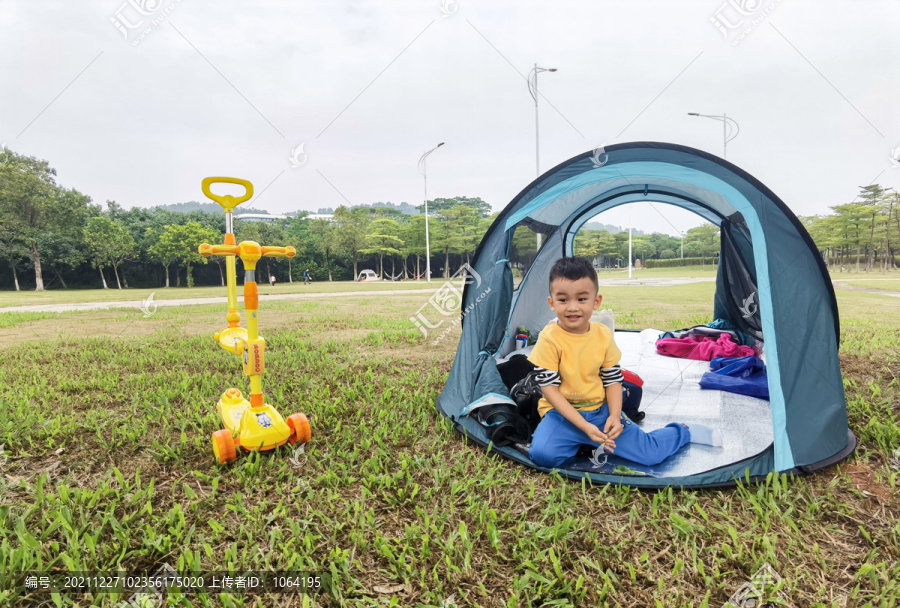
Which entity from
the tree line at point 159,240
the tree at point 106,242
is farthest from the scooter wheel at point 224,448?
the tree at point 106,242

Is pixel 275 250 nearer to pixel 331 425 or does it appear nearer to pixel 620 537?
pixel 331 425

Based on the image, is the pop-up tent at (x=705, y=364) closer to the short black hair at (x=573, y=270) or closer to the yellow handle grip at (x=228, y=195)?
the short black hair at (x=573, y=270)

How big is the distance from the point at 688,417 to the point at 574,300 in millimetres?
1556

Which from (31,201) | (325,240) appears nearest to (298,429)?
(31,201)

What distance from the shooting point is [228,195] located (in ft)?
7.97

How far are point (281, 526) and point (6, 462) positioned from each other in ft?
5.86

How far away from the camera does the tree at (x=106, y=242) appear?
24719 mm

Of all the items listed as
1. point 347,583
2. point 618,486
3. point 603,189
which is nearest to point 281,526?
point 347,583

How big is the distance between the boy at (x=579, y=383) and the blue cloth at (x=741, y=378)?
162 centimetres

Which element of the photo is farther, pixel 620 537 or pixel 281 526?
pixel 281 526

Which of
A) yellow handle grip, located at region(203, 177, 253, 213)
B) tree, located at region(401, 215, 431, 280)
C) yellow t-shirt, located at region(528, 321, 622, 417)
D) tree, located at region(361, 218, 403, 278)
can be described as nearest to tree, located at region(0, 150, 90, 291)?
tree, located at region(361, 218, 403, 278)

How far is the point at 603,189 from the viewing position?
4.80 metres

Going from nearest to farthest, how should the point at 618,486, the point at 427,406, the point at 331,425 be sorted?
the point at 618,486
the point at 331,425
the point at 427,406

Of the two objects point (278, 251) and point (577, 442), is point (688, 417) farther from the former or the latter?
point (278, 251)
